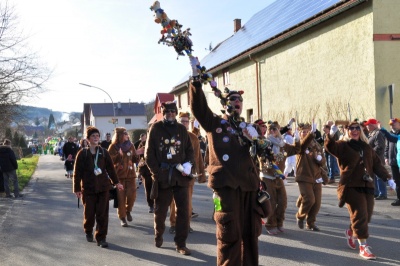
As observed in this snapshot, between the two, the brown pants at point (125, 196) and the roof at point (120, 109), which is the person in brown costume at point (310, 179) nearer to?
the brown pants at point (125, 196)

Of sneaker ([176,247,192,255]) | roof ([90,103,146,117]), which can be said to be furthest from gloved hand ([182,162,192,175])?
roof ([90,103,146,117])

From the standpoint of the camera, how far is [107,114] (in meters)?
93.6

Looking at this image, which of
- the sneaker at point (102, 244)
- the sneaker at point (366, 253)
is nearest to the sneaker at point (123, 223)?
the sneaker at point (102, 244)

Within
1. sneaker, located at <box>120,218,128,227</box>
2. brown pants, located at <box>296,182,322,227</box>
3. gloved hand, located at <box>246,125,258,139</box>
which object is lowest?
sneaker, located at <box>120,218,128,227</box>

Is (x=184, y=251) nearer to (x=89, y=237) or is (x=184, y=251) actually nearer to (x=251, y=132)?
(x=89, y=237)

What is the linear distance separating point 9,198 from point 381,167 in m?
11.5

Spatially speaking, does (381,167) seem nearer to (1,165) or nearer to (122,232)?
(122,232)

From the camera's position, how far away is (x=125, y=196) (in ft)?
30.5

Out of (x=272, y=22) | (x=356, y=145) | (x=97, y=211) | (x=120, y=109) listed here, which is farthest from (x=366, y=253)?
(x=120, y=109)

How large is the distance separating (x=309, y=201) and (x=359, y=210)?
166 cm

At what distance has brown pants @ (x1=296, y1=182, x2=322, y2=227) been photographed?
8.04 metres

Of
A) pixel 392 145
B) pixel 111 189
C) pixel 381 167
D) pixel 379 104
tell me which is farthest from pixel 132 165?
pixel 379 104

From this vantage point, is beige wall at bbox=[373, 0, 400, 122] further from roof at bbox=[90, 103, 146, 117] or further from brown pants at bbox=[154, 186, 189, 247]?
roof at bbox=[90, 103, 146, 117]

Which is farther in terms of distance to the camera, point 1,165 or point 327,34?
point 327,34
